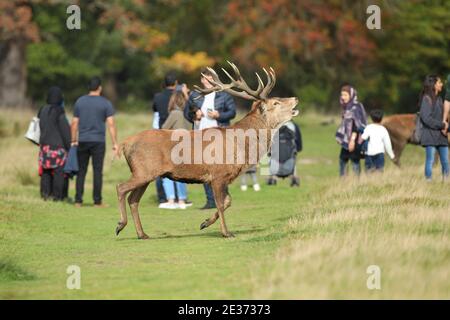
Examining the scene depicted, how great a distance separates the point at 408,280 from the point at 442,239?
2.18m

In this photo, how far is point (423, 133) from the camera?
20.6 metres

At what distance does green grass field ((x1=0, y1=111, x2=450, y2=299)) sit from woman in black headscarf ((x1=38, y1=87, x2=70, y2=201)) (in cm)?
50

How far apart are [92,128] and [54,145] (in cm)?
108

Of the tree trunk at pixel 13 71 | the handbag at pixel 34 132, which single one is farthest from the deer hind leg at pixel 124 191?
the tree trunk at pixel 13 71

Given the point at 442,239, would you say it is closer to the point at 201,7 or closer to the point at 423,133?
the point at 423,133

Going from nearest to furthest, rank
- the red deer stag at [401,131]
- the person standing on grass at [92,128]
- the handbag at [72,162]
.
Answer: the person standing on grass at [92,128] < the handbag at [72,162] < the red deer stag at [401,131]

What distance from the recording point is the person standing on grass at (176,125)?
19328mm

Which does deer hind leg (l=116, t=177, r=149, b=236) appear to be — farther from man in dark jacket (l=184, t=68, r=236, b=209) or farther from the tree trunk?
the tree trunk

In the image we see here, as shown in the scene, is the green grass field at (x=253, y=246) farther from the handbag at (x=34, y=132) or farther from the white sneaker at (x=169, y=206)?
the handbag at (x=34, y=132)

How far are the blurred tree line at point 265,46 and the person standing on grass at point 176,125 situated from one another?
2865 cm

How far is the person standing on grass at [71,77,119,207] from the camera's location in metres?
20.2

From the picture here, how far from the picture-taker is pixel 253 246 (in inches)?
542

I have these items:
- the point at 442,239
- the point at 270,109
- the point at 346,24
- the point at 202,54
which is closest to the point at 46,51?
the point at 202,54

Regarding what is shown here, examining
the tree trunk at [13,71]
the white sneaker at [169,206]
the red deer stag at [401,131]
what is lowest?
the white sneaker at [169,206]
